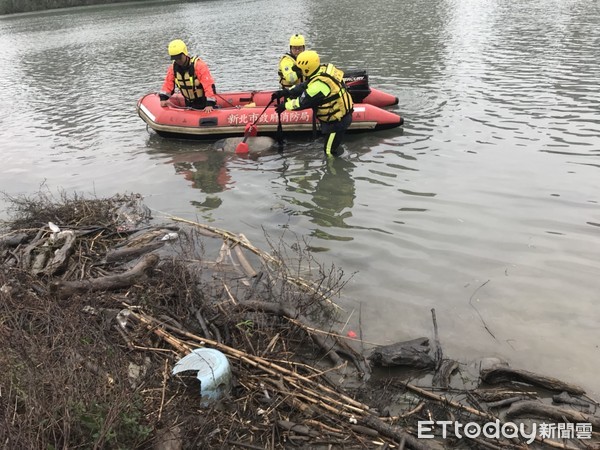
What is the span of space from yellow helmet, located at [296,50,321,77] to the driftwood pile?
388 centimetres

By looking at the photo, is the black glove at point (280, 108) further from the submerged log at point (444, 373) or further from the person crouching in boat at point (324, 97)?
the submerged log at point (444, 373)

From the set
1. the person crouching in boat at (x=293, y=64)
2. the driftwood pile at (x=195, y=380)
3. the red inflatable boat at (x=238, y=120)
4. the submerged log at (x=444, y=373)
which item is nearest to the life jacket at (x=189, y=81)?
the red inflatable boat at (x=238, y=120)

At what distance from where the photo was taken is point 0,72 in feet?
60.9

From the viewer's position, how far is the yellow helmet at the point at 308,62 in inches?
299

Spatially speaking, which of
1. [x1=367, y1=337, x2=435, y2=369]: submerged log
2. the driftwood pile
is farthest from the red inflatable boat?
[x1=367, y1=337, x2=435, y2=369]: submerged log

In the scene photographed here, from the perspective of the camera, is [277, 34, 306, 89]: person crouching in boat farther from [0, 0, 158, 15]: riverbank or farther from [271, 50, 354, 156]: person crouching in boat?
[0, 0, 158, 15]: riverbank

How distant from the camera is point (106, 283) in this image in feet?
14.0

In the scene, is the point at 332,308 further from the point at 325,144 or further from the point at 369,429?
the point at 325,144

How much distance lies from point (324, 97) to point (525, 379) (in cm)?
540

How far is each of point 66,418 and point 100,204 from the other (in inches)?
175

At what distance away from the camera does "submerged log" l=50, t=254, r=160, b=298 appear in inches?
162

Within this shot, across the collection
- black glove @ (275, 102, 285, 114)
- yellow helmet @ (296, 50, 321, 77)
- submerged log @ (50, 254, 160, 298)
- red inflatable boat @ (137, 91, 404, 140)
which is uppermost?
yellow helmet @ (296, 50, 321, 77)

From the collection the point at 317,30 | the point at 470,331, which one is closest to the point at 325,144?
the point at 470,331

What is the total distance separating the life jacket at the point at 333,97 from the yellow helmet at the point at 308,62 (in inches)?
4.7
